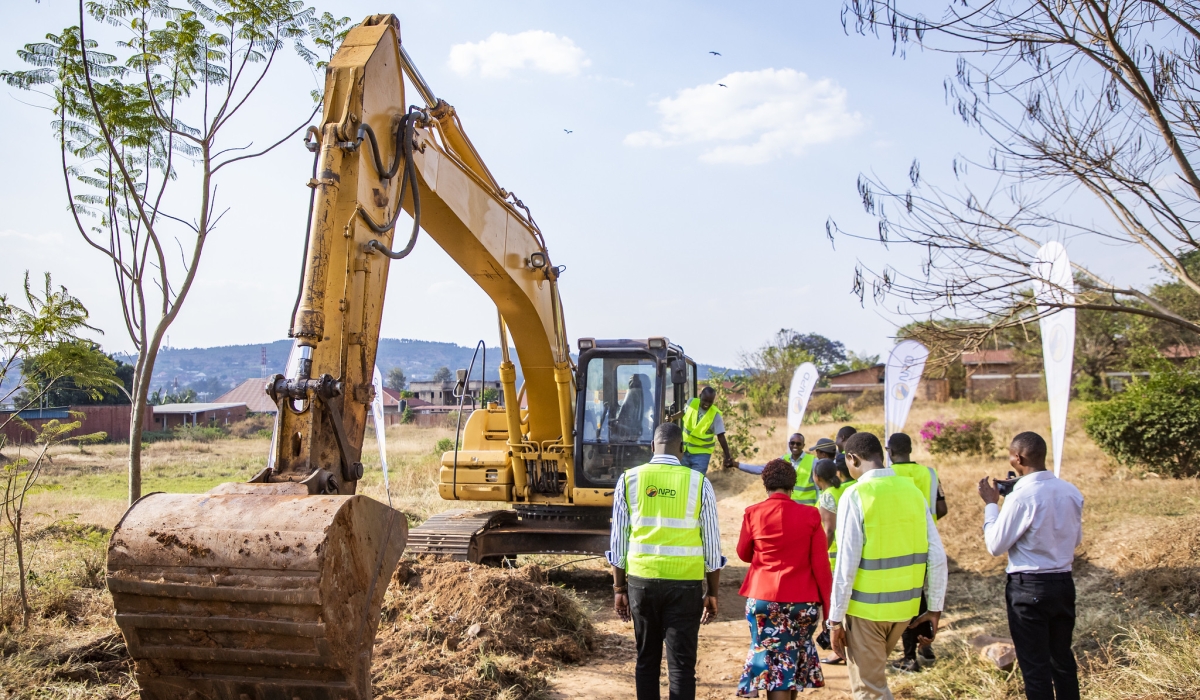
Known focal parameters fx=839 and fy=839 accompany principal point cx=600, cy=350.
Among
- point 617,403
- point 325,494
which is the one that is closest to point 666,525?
point 325,494

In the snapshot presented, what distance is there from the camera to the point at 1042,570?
4.42 meters

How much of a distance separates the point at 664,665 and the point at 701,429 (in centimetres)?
348

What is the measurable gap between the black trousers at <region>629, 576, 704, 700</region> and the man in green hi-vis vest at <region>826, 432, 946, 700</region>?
74 centimetres

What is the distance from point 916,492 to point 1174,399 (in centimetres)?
985

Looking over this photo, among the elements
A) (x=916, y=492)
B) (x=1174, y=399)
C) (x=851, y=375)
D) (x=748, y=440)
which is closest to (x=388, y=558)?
(x=916, y=492)

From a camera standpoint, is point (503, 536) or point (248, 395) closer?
point (503, 536)

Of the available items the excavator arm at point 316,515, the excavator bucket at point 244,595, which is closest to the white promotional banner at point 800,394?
the excavator arm at point 316,515

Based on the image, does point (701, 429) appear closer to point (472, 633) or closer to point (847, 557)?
point (472, 633)

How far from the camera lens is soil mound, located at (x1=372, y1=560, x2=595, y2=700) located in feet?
17.9

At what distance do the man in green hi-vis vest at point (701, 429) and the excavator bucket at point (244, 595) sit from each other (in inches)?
259

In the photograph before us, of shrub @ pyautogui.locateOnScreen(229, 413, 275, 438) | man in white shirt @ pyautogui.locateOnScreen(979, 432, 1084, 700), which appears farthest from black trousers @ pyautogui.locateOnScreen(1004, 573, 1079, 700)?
shrub @ pyautogui.locateOnScreen(229, 413, 275, 438)

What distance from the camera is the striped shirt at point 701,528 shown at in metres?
4.65

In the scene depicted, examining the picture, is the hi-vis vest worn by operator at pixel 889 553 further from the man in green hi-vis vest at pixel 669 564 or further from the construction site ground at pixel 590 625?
the construction site ground at pixel 590 625

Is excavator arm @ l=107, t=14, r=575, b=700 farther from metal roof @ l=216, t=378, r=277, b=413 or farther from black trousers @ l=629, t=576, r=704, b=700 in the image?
metal roof @ l=216, t=378, r=277, b=413
